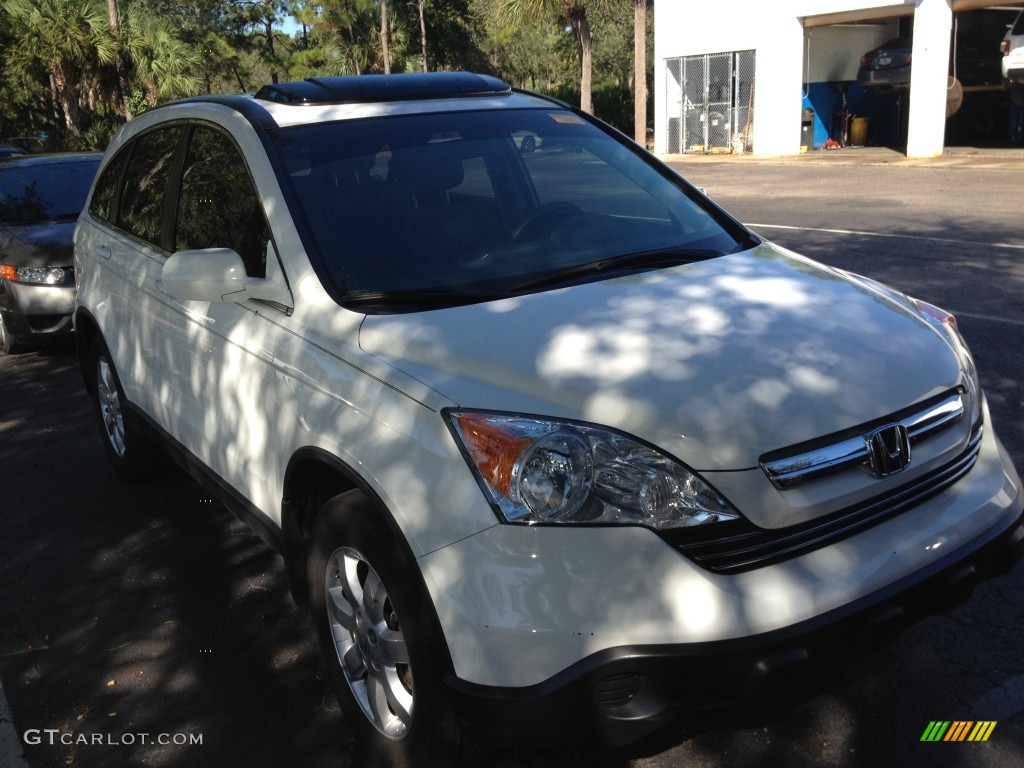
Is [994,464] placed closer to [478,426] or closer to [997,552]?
[997,552]

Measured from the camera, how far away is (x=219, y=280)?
3.20m

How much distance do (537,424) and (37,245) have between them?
7166 millimetres

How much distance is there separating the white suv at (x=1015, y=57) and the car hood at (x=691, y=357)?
20839 millimetres

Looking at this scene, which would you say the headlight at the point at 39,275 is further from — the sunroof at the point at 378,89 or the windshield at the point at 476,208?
the windshield at the point at 476,208

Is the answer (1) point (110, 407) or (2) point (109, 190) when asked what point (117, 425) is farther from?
(2) point (109, 190)

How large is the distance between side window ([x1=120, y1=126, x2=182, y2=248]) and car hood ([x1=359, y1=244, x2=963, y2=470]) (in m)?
1.93

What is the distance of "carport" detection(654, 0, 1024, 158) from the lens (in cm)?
2305

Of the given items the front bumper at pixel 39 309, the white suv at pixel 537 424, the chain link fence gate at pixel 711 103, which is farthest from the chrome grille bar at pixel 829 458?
the chain link fence gate at pixel 711 103

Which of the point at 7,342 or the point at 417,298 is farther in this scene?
the point at 7,342

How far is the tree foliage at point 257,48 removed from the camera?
25.3 meters

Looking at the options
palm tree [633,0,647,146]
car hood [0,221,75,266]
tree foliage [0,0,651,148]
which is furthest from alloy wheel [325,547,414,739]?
palm tree [633,0,647,146]

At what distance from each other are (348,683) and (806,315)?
1706 millimetres

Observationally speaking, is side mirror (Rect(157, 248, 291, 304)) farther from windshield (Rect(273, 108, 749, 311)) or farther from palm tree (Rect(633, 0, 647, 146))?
palm tree (Rect(633, 0, 647, 146))

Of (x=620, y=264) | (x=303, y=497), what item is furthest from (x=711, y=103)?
(x=303, y=497)
